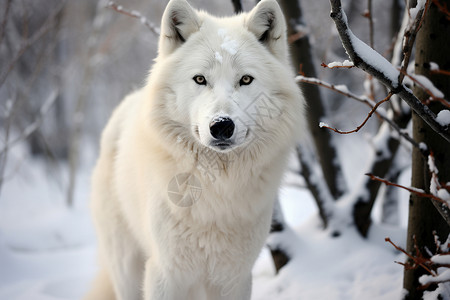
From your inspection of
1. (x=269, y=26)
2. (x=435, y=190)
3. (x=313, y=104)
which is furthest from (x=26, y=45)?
(x=435, y=190)

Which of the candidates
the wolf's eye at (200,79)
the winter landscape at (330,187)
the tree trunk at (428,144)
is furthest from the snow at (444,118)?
the wolf's eye at (200,79)

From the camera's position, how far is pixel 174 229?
7.68 feet

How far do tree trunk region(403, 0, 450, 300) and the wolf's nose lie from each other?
1.18 meters

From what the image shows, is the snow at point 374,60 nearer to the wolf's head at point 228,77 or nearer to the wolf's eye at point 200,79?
the wolf's head at point 228,77

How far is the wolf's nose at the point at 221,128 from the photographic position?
6.52 ft

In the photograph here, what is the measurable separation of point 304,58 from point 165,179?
2.58 metres

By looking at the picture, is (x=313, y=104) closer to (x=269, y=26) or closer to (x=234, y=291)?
(x=269, y=26)

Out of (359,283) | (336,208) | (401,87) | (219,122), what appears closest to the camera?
(401,87)

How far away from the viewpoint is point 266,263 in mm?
5027

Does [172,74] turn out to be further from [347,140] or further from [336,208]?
[347,140]

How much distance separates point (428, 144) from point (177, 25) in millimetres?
1826

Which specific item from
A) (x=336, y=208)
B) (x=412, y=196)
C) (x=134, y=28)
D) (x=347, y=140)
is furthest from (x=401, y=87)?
(x=347, y=140)

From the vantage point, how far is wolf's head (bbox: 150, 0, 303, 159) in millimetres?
2139

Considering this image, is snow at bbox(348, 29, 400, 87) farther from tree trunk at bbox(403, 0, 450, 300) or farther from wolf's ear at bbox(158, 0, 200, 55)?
wolf's ear at bbox(158, 0, 200, 55)
